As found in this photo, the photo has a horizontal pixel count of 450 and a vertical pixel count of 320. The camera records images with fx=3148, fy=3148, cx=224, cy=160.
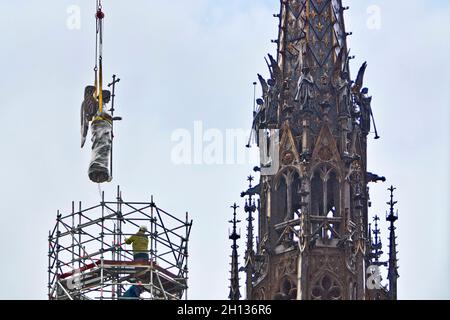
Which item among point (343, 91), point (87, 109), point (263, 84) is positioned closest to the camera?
point (87, 109)

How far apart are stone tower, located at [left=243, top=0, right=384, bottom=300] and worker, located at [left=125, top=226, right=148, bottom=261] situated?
54.1ft

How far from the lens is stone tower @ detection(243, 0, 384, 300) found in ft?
356

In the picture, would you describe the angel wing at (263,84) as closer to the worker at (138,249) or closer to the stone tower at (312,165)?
the stone tower at (312,165)

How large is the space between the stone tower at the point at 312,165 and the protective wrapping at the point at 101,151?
51.7 feet

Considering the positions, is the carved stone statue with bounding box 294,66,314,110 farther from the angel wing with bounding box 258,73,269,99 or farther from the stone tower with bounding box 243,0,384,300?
the angel wing with bounding box 258,73,269,99

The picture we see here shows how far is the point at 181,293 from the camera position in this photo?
3625 inches

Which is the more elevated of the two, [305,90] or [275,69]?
[275,69]

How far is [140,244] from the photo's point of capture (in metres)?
91.3

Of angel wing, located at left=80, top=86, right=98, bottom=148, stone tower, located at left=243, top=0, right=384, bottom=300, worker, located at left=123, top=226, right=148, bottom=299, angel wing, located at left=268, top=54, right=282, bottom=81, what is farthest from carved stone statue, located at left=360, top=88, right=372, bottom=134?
worker, located at left=123, top=226, right=148, bottom=299

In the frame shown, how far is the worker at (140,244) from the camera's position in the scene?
3585 inches

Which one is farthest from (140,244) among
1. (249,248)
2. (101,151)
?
(249,248)

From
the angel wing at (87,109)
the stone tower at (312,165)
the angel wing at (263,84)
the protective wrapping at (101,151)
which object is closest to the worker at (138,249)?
the protective wrapping at (101,151)

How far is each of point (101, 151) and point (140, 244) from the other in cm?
354

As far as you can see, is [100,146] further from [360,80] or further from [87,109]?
[360,80]
